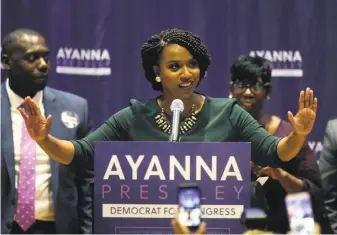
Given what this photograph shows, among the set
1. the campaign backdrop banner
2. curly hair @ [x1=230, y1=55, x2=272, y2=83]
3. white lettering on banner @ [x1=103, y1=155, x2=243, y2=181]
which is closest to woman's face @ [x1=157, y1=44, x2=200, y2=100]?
white lettering on banner @ [x1=103, y1=155, x2=243, y2=181]

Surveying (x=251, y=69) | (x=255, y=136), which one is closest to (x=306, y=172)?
(x=251, y=69)

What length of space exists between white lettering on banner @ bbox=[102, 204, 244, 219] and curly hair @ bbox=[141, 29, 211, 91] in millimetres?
682

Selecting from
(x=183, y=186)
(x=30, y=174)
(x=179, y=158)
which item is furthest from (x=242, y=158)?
(x=30, y=174)

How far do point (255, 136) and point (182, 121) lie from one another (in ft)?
0.86

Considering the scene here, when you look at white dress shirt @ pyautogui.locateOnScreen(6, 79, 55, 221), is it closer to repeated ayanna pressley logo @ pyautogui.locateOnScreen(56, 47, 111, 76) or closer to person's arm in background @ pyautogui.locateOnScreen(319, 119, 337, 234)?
repeated ayanna pressley logo @ pyautogui.locateOnScreen(56, 47, 111, 76)

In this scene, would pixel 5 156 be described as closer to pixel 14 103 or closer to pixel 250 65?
pixel 14 103

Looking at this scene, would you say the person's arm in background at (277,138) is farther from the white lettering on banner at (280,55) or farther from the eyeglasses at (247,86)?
the white lettering on banner at (280,55)

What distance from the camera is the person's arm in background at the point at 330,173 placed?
3.92 meters

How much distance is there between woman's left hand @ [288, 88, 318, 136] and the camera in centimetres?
250

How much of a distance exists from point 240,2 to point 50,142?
92.2 inches

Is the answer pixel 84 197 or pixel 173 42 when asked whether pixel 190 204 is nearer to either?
pixel 173 42

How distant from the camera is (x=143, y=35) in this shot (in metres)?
4.70

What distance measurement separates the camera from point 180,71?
8.85 ft

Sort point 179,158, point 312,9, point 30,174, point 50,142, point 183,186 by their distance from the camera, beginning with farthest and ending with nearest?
point 312,9 < point 30,174 < point 50,142 < point 179,158 < point 183,186
